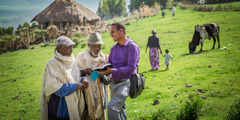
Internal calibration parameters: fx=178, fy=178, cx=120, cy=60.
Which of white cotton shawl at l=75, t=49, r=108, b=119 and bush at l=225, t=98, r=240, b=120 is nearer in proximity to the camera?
bush at l=225, t=98, r=240, b=120

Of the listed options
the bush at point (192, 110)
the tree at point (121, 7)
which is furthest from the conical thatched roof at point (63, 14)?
the tree at point (121, 7)

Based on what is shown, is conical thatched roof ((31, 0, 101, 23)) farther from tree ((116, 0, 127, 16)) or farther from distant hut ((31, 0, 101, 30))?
tree ((116, 0, 127, 16))

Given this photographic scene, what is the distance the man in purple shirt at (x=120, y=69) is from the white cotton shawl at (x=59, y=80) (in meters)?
0.82

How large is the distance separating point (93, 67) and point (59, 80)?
1087 millimetres

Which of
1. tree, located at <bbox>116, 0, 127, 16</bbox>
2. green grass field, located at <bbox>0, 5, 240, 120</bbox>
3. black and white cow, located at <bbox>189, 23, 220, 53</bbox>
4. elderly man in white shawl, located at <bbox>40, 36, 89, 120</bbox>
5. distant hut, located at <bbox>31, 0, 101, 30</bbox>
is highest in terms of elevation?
tree, located at <bbox>116, 0, 127, 16</bbox>

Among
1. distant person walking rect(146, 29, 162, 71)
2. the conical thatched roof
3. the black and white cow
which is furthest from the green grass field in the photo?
the conical thatched roof

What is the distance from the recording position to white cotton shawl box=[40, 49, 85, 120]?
3658mm

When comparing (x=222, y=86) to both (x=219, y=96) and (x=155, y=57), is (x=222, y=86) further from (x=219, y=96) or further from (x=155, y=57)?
(x=155, y=57)

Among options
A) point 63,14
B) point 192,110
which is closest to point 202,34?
point 192,110

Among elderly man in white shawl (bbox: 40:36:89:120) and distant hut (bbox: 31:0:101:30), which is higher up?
distant hut (bbox: 31:0:101:30)

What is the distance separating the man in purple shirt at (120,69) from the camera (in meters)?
3.58

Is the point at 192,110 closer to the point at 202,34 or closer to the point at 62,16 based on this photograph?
the point at 202,34

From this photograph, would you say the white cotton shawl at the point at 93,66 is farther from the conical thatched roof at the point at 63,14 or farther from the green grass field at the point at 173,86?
the conical thatched roof at the point at 63,14

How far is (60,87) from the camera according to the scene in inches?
144
